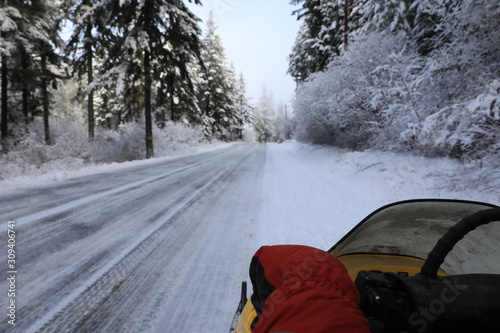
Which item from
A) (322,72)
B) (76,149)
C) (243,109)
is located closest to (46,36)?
(76,149)

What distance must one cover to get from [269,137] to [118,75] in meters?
58.9

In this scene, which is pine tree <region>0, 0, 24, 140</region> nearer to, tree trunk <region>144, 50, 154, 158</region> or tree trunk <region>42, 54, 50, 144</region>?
tree trunk <region>42, 54, 50, 144</region>

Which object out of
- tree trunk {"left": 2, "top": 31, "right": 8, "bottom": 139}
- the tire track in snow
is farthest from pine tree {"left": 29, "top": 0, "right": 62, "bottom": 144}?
the tire track in snow

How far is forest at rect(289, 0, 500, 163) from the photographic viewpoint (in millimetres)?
5090

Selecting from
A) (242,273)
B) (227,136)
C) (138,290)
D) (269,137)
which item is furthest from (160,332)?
(269,137)

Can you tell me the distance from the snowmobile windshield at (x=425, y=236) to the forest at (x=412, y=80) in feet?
13.2

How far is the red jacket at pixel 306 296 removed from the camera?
730 mm

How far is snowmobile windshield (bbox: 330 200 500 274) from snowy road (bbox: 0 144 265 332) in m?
1.37

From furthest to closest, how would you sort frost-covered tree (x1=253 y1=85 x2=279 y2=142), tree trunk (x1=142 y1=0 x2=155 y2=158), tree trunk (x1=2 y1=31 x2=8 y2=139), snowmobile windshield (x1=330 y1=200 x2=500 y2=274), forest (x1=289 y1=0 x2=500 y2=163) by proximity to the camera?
frost-covered tree (x1=253 y1=85 x2=279 y2=142) → tree trunk (x1=2 y1=31 x2=8 y2=139) → tree trunk (x1=142 y1=0 x2=155 y2=158) → forest (x1=289 y1=0 x2=500 y2=163) → snowmobile windshield (x1=330 y1=200 x2=500 y2=274)

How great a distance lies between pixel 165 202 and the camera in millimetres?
5363

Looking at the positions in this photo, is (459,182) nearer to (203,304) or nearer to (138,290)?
(203,304)

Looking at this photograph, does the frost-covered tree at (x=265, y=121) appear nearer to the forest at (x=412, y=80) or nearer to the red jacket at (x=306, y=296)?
the forest at (x=412, y=80)

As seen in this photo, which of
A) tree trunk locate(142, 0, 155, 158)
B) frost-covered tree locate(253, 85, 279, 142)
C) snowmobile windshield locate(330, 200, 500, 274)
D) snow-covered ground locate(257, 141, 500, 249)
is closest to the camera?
snowmobile windshield locate(330, 200, 500, 274)

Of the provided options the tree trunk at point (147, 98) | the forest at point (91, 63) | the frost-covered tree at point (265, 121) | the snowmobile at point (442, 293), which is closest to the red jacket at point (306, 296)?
the snowmobile at point (442, 293)
